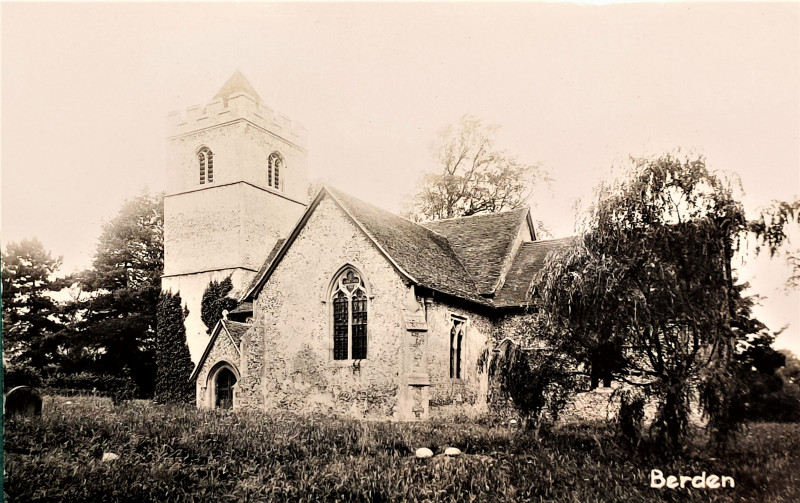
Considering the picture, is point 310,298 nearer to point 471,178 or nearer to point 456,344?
point 456,344

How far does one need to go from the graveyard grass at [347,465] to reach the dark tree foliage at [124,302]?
41.5 inches

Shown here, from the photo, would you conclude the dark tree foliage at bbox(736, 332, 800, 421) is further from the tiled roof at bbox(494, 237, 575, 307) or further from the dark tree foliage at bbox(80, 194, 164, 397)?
the dark tree foliage at bbox(80, 194, 164, 397)

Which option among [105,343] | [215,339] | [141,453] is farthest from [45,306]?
[215,339]

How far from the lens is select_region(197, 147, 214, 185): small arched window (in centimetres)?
1089

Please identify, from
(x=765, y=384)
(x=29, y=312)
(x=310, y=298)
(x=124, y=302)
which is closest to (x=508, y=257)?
(x=310, y=298)

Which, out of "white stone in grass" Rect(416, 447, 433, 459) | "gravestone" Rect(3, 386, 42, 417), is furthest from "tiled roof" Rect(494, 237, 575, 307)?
"gravestone" Rect(3, 386, 42, 417)

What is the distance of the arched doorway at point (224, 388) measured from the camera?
42.6 ft

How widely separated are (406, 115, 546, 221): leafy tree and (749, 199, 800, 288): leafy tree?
2.88 meters

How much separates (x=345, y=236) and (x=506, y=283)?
15.9ft

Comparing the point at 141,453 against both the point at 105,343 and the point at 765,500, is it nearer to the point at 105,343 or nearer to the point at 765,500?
the point at 105,343

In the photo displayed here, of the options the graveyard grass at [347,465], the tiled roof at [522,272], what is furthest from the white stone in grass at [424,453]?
the tiled roof at [522,272]

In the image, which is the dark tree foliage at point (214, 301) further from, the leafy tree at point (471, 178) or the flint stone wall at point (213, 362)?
the leafy tree at point (471, 178)

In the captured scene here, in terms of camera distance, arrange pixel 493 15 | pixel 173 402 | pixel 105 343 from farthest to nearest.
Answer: pixel 173 402, pixel 105 343, pixel 493 15

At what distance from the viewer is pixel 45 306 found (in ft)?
29.6
